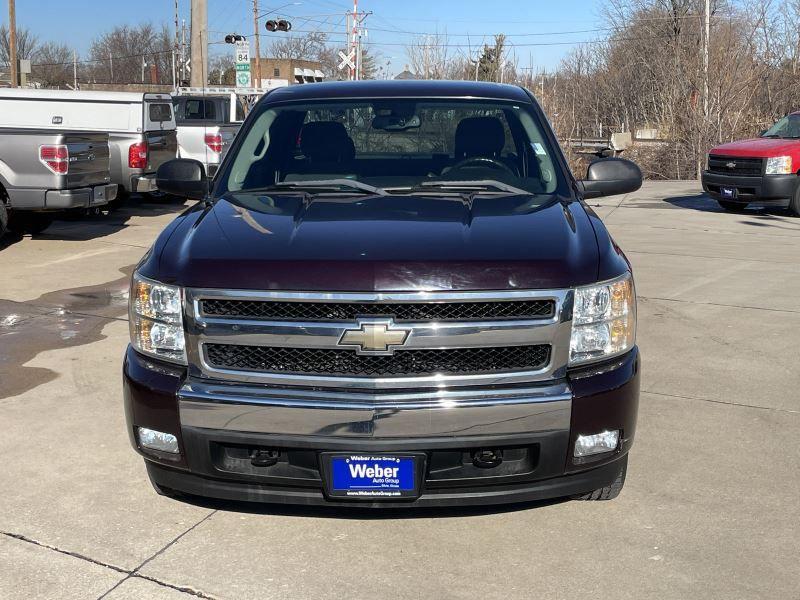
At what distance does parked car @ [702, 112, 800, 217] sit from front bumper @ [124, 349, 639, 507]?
13.5 m

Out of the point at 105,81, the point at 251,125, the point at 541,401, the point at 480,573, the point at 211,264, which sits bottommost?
the point at 480,573

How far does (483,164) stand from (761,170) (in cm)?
1243

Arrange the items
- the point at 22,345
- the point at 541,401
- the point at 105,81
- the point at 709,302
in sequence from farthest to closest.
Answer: the point at 105,81 → the point at 709,302 → the point at 22,345 → the point at 541,401

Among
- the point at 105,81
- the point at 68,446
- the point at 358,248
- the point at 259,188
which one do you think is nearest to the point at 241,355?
the point at 358,248

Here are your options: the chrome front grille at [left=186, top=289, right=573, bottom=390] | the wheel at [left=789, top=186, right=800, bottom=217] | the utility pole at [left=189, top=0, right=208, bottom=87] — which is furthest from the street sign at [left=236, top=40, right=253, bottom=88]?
Answer: the chrome front grille at [left=186, top=289, right=573, bottom=390]

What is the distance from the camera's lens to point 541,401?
3369 mm

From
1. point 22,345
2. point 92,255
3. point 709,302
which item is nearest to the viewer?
point 22,345

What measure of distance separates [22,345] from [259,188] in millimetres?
3169

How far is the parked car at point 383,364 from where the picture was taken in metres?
3.36

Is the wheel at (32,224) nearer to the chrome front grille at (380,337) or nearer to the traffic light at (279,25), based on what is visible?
the chrome front grille at (380,337)

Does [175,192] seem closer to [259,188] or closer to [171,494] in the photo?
[259,188]

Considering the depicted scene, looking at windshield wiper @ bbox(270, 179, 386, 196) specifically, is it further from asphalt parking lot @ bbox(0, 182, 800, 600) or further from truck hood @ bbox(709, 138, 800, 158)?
truck hood @ bbox(709, 138, 800, 158)

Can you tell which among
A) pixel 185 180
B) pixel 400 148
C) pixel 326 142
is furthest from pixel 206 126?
pixel 400 148

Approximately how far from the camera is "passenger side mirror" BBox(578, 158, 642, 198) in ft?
17.1
